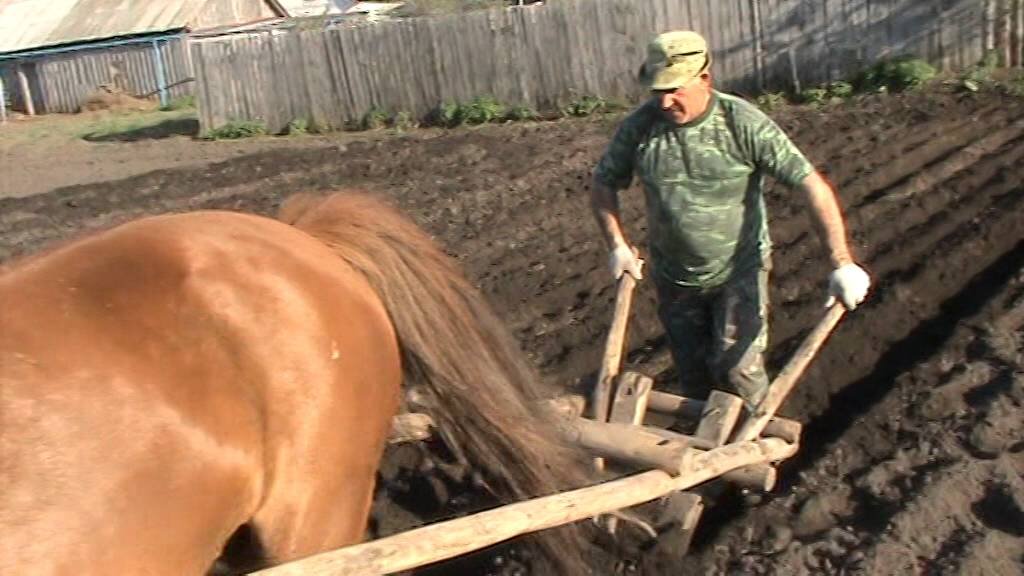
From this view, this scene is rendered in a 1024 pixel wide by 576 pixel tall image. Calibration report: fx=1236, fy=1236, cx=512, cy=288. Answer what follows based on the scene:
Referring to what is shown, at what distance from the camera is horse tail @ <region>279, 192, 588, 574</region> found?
3.54m

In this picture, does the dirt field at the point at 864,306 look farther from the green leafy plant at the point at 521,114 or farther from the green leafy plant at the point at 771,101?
the green leafy plant at the point at 521,114

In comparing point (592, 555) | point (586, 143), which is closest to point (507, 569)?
point (592, 555)

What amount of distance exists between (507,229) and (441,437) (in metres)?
6.72

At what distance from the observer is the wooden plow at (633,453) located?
117 inches

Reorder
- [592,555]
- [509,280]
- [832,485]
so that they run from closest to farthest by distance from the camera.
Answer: [592,555], [832,485], [509,280]

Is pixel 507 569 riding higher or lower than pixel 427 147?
higher

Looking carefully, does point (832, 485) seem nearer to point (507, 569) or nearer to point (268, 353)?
point (507, 569)

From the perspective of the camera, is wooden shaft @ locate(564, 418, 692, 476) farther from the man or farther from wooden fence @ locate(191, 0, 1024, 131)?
wooden fence @ locate(191, 0, 1024, 131)

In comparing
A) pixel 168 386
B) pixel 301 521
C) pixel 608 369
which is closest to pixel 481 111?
pixel 608 369

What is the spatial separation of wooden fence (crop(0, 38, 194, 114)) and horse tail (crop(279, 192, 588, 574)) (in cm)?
3441

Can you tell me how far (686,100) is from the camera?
4.25 metres

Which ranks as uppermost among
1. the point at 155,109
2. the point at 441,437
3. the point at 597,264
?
the point at 441,437

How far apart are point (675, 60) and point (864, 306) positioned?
332 cm

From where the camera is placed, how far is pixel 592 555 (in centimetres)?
430
